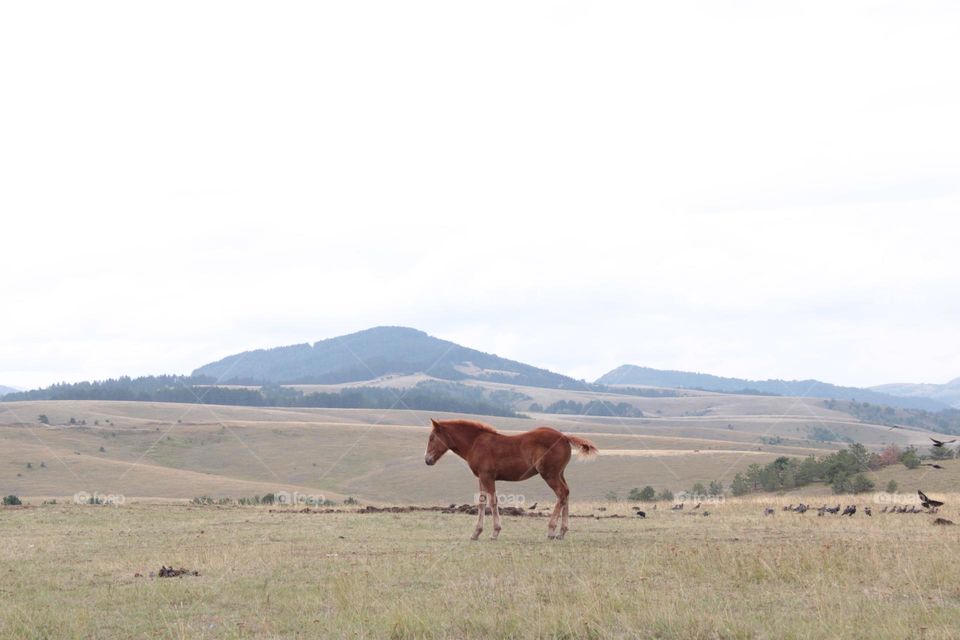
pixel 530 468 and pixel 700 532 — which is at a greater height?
pixel 530 468

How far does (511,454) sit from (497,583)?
7147mm

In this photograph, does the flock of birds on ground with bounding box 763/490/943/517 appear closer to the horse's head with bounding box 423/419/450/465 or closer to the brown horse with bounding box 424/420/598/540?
the brown horse with bounding box 424/420/598/540

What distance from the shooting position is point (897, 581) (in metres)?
12.8

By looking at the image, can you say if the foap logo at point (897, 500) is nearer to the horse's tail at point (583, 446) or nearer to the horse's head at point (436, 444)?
the horse's tail at point (583, 446)

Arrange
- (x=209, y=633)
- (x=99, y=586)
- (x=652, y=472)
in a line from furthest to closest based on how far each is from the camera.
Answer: (x=652, y=472) < (x=99, y=586) < (x=209, y=633)

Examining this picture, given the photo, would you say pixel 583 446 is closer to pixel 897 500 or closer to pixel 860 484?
pixel 897 500

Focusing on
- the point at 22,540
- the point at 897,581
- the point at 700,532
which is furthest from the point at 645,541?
the point at 22,540

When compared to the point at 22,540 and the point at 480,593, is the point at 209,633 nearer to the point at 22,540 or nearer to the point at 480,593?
the point at 480,593

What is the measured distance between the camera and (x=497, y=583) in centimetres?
1341

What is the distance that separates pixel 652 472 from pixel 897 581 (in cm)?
6312

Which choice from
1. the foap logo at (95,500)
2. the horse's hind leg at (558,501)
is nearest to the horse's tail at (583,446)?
the horse's hind leg at (558,501)

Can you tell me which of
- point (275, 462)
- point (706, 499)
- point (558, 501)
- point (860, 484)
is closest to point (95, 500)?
point (706, 499)

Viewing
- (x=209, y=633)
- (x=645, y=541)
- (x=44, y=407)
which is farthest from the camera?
(x=44, y=407)

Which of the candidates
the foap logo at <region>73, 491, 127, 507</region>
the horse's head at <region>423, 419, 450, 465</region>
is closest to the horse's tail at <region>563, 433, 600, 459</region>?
the horse's head at <region>423, 419, 450, 465</region>
